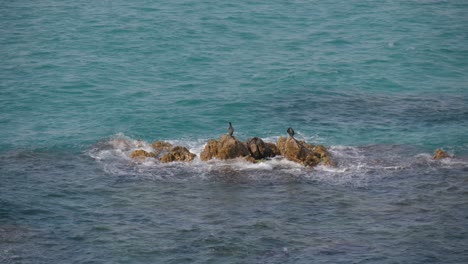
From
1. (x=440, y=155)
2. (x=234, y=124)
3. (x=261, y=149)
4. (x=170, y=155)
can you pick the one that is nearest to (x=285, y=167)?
(x=261, y=149)

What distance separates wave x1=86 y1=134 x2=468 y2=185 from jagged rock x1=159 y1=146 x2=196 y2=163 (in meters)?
0.50

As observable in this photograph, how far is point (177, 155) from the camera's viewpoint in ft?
223

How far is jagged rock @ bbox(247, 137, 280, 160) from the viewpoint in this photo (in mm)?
67188

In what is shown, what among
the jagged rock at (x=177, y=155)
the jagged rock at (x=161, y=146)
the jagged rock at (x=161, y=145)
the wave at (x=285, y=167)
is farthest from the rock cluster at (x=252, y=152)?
the jagged rock at (x=161, y=145)

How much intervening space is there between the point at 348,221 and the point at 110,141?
2650 cm

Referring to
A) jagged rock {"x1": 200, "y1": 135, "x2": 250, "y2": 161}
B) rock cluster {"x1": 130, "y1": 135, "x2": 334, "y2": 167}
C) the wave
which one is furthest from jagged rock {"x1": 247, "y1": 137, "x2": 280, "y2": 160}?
the wave

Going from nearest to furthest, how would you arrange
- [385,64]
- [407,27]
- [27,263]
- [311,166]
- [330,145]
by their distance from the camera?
[27,263], [311,166], [330,145], [385,64], [407,27]

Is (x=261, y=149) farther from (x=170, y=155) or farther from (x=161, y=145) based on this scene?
(x=161, y=145)

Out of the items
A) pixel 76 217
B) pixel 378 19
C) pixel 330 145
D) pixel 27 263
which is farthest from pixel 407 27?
pixel 27 263

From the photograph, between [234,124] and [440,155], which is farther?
[234,124]

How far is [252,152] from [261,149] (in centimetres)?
82

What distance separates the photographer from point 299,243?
5328 cm

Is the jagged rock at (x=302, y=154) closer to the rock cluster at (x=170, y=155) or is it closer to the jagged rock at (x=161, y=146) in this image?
the rock cluster at (x=170, y=155)

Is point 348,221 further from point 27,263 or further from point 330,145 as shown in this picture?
point 27,263
